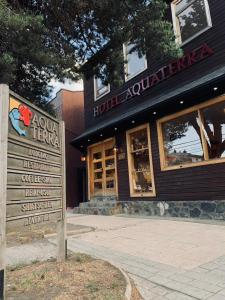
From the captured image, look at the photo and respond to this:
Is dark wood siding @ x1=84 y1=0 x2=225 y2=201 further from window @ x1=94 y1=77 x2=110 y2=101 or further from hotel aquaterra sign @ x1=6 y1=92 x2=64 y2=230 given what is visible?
hotel aquaterra sign @ x1=6 y1=92 x2=64 y2=230

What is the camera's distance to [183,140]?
981cm

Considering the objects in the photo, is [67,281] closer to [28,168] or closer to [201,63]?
[28,168]

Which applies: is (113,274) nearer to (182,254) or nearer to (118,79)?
(182,254)

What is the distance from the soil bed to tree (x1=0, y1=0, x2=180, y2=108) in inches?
154

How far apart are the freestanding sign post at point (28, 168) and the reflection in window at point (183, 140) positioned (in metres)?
5.65

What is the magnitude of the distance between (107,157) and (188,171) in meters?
5.23

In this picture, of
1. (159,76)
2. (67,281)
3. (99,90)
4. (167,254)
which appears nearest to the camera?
(67,281)

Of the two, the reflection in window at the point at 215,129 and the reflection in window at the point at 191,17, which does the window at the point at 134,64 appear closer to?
the reflection in window at the point at 191,17

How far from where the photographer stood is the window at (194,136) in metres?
8.63

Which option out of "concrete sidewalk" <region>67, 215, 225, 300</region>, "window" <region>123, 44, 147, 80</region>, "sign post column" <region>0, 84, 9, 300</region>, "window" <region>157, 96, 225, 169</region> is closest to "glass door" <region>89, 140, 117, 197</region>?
"window" <region>123, 44, 147, 80</region>

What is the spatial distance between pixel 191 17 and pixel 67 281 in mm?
9586

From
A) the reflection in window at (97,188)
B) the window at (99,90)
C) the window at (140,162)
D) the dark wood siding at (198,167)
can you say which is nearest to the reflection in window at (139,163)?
the window at (140,162)

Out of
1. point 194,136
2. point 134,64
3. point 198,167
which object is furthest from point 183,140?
point 134,64

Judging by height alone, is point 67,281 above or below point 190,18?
below
